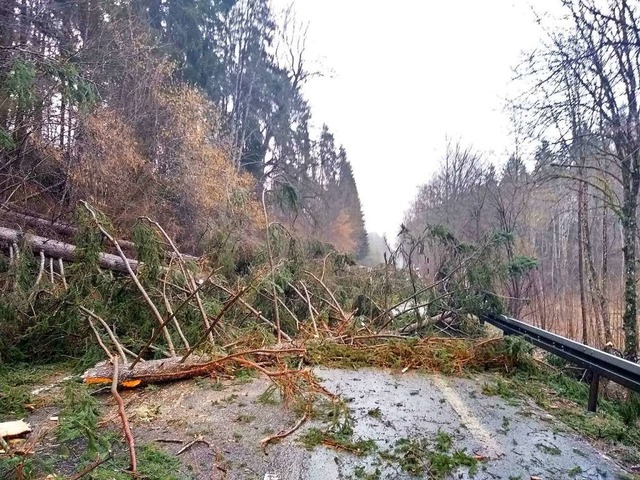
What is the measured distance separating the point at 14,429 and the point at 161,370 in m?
1.32

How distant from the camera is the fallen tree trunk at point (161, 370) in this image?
4.15 metres

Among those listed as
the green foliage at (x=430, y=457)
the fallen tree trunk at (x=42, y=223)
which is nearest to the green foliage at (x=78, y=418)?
the green foliage at (x=430, y=457)

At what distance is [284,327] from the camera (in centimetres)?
688

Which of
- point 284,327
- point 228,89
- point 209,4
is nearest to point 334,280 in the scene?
point 284,327

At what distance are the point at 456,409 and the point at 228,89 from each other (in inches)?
865

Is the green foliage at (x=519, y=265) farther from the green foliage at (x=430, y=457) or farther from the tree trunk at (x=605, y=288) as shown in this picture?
the green foliage at (x=430, y=457)

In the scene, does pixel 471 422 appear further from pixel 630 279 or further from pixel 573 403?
pixel 630 279

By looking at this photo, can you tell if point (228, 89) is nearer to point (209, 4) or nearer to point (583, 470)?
point (209, 4)

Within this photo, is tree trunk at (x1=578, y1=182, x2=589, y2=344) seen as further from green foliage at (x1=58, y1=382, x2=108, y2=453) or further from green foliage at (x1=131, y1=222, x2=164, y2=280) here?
green foliage at (x1=58, y1=382, x2=108, y2=453)

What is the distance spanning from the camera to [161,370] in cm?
429

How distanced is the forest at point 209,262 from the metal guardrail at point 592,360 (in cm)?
22

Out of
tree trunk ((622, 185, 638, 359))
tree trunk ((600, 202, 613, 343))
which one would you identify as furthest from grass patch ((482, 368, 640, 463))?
tree trunk ((600, 202, 613, 343))

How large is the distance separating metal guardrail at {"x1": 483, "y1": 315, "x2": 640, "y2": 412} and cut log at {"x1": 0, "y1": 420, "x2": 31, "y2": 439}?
4.66m

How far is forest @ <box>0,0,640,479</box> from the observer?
13.6 ft
